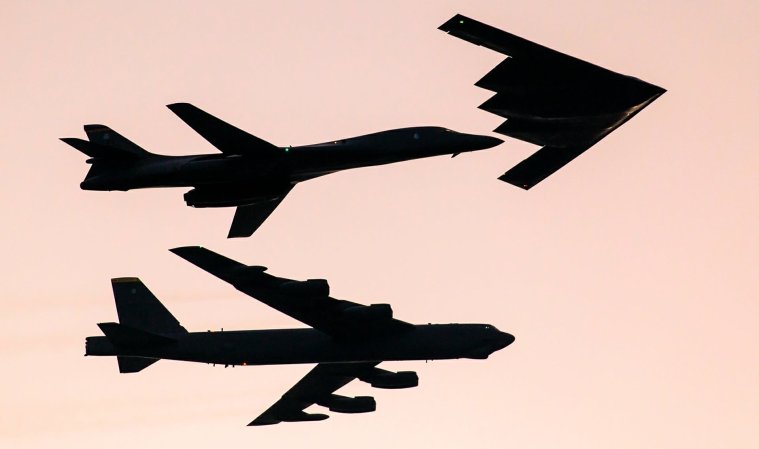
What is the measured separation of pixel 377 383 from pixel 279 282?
7.60 meters

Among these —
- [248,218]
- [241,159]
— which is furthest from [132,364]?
[241,159]

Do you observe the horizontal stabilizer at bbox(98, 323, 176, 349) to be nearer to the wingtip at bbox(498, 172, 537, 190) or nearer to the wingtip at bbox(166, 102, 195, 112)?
the wingtip at bbox(166, 102, 195, 112)

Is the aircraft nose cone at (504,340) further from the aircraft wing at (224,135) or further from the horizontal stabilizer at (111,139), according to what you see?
the horizontal stabilizer at (111,139)

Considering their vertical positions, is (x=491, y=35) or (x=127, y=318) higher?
(x=491, y=35)

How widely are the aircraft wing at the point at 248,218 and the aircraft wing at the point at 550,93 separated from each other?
1126cm

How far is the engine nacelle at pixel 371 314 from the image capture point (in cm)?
7388

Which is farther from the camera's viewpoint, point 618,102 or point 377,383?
point 377,383

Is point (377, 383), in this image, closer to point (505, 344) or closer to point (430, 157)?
point (505, 344)

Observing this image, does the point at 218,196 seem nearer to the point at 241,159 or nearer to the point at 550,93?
the point at 241,159

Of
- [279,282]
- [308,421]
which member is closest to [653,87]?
[279,282]

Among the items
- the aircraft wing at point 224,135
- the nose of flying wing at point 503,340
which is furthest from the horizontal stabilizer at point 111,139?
the nose of flying wing at point 503,340

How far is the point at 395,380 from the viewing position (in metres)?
78.3

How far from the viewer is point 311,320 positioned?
2960 inches

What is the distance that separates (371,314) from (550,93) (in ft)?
43.6
